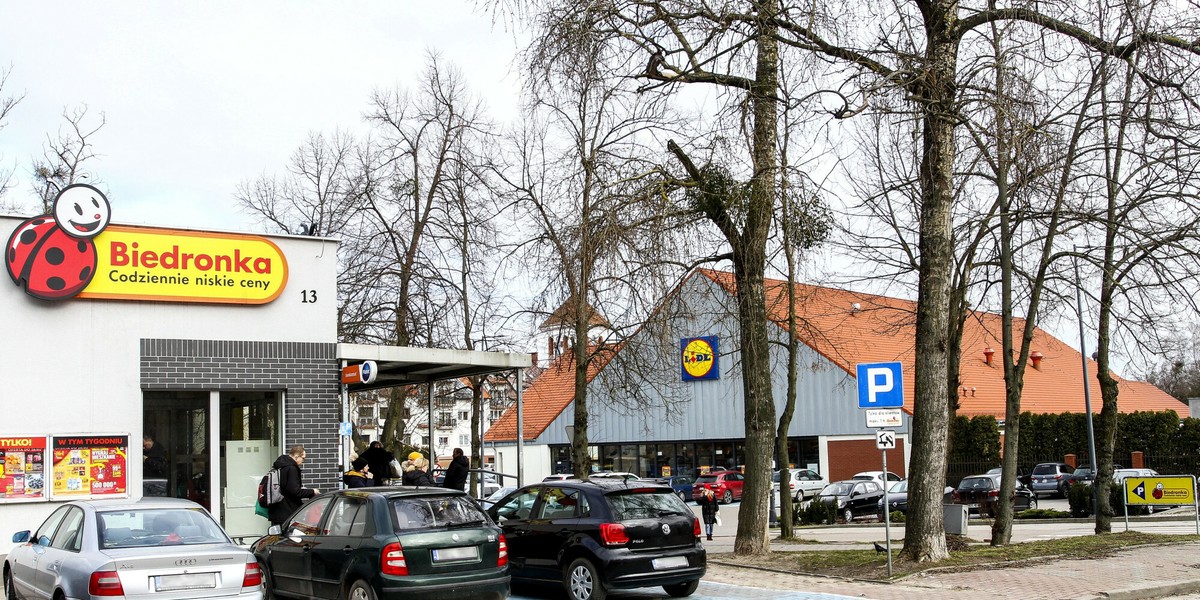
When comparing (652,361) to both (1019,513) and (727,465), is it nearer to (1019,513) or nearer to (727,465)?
(1019,513)

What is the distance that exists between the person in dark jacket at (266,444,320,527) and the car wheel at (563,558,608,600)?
162 inches

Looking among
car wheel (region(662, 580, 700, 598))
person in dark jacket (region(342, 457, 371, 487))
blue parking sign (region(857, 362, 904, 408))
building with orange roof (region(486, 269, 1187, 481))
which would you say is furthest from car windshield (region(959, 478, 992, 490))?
car wheel (region(662, 580, 700, 598))

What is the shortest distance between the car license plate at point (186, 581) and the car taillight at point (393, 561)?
1.55 metres

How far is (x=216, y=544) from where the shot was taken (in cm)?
1068

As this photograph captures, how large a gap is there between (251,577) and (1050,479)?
128ft

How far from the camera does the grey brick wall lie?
57.4ft

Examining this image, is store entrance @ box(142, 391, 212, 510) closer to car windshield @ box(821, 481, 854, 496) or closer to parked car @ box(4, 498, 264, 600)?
parked car @ box(4, 498, 264, 600)

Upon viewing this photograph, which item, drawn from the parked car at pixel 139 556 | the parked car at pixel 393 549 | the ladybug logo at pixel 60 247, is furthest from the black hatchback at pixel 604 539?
the ladybug logo at pixel 60 247

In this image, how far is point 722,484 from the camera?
45.1 meters

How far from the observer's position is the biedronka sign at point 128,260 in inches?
653

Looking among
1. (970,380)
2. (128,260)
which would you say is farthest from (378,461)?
(970,380)

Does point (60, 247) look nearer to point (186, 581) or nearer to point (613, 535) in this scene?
point (186, 581)

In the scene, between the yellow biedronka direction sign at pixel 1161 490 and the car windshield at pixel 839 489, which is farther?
the car windshield at pixel 839 489

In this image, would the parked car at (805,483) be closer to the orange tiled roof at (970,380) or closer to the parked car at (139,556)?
the orange tiled roof at (970,380)
